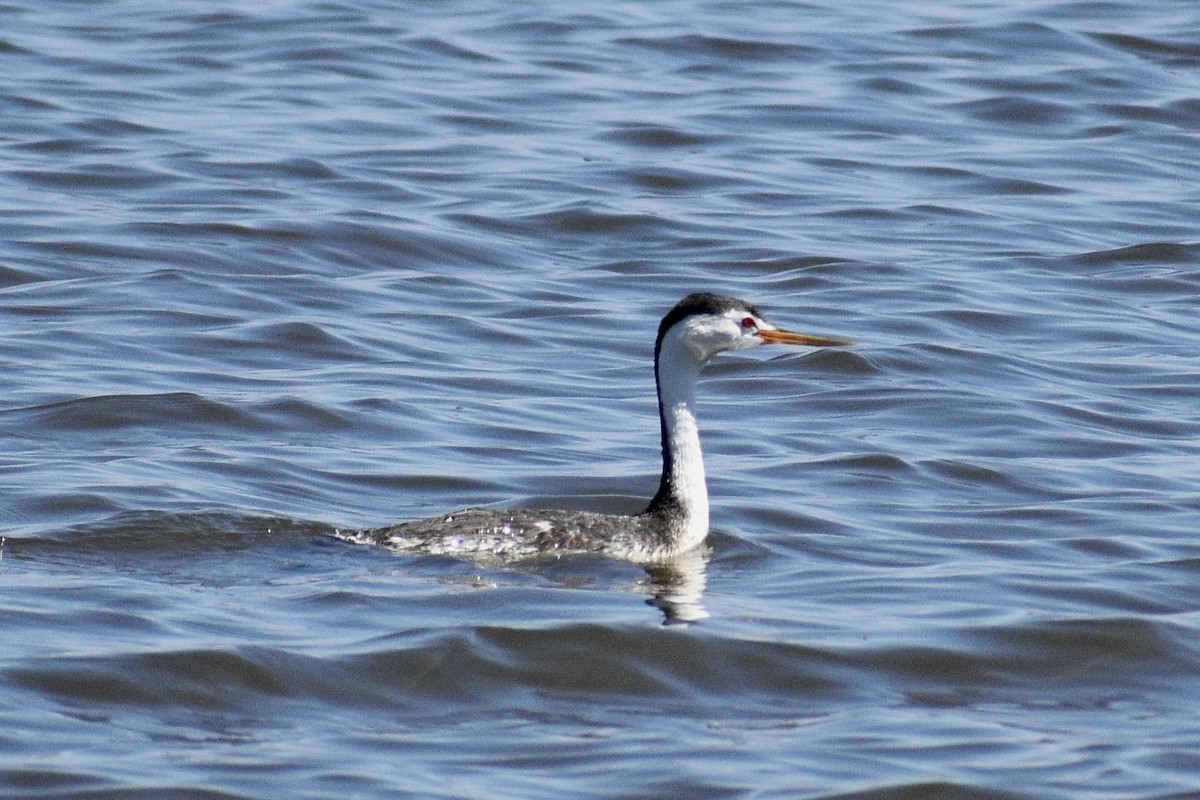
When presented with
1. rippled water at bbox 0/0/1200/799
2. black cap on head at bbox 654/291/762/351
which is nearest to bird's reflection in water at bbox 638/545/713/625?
rippled water at bbox 0/0/1200/799

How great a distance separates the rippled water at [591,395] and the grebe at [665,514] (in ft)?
0.50

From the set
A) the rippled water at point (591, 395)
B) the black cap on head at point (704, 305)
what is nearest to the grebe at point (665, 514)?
the black cap on head at point (704, 305)

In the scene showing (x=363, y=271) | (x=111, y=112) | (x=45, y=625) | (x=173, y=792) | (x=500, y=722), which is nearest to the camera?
(x=173, y=792)

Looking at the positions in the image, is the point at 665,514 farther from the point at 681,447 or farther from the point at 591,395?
the point at 591,395

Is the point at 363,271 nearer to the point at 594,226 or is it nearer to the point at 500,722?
the point at 594,226

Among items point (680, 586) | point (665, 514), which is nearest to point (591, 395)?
point (665, 514)

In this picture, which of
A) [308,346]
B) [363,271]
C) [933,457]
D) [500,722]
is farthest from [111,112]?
[500,722]

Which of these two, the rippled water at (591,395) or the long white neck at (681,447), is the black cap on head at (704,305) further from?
the rippled water at (591,395)

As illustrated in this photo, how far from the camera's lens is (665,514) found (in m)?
11.7

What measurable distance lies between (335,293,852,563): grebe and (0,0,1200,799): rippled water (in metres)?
0.15

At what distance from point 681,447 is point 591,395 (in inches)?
126

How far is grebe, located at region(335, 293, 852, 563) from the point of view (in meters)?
11.1

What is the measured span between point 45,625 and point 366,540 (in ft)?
6.16

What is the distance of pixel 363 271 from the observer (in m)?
18.2
